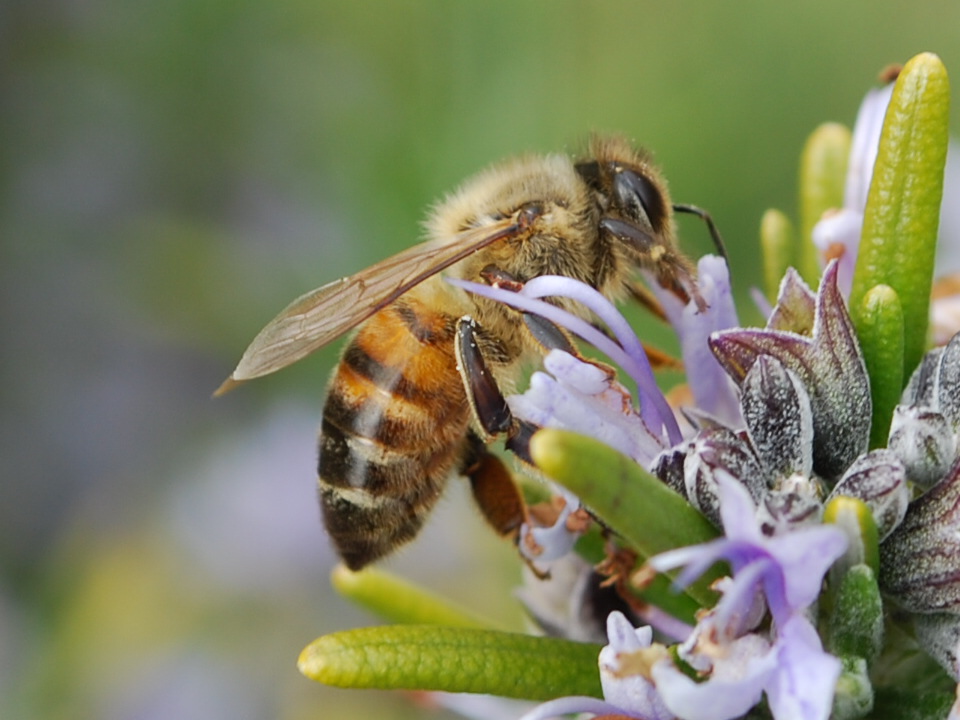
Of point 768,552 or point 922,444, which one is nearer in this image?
point 768,552

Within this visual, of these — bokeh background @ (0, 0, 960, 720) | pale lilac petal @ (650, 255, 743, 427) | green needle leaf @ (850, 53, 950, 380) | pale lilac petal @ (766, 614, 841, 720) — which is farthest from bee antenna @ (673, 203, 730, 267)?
bokeh background @ (0, 0, 960, 720)

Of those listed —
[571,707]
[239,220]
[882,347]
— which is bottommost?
[571,707]

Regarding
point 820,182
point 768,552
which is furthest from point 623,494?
point 820,182

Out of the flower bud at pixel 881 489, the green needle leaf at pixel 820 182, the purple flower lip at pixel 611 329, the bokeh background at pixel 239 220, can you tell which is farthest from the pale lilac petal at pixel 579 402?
the bokeh background at pixel 239 220

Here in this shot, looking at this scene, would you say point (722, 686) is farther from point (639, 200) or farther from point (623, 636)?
point (639, 200)

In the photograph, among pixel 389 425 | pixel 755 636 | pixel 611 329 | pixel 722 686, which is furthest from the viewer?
pixel 389 425

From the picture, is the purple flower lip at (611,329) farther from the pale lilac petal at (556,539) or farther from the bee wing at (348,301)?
the bee wing at (348,301)

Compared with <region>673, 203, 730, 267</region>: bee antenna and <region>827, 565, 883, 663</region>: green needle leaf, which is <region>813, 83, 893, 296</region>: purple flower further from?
<region>827, 565, 883, 663</region>: green needle leaf
